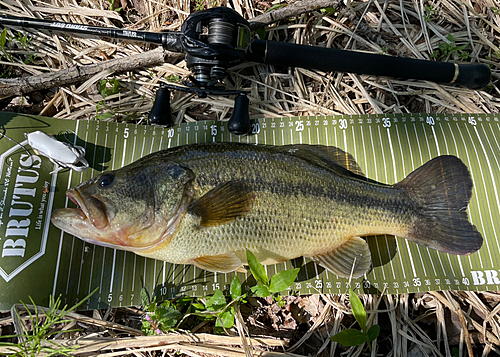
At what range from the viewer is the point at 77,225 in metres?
2.44

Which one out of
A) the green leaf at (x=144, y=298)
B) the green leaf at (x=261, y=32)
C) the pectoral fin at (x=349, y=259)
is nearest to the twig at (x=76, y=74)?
the green leaf at (x=261, y=32)

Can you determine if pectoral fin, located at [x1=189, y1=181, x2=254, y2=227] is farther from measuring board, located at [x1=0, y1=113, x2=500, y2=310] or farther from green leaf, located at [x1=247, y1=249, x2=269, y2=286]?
measuring board, located at [x1=0, y1=113, x2=500, y2=310]

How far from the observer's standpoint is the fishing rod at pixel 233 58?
2.87m

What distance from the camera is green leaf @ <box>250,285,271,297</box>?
2.68 metres

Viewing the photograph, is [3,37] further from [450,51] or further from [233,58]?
[450,51]

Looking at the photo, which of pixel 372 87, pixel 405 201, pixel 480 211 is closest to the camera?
pixel 405 201

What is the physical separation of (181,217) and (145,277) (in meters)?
0.89

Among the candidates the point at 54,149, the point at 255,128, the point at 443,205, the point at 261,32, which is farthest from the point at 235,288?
the point at 261,32

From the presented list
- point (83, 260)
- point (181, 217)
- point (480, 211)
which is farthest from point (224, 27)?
point (480, 211)

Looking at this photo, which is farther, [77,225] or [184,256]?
[184,256]

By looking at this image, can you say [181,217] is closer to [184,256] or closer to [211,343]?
[184,256]

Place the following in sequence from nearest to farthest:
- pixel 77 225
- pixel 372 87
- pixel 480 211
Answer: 1. pixel 77 225
2. pixel 480 211
3. pixel 372 87

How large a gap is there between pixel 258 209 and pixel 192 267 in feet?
3.26

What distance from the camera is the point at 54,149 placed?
3055mm
